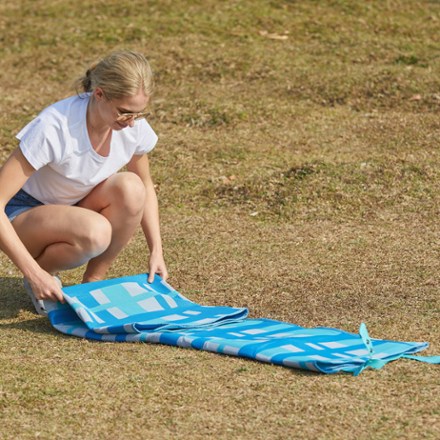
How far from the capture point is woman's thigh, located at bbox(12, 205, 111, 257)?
4328mm

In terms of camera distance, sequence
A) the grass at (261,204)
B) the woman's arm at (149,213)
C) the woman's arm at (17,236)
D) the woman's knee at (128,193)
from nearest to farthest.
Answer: the grass at (261,204), the woman's arm at (17,236), the woman's knee at (128,193), the woman's arm at (149,213)

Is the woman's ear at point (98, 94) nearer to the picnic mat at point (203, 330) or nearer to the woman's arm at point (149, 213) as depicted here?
the woman's arm at point (149, 213)

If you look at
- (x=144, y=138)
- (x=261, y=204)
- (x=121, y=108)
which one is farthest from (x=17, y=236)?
(x=261, y=204)

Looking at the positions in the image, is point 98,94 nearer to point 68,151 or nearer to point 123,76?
point 123,76

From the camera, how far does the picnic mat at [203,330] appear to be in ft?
12.2

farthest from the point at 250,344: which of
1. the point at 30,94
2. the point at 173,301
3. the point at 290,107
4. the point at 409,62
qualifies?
the point at 409,62

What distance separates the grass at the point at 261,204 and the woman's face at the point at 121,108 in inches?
37.2

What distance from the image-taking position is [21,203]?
14.8 ft

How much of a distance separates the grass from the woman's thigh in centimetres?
39

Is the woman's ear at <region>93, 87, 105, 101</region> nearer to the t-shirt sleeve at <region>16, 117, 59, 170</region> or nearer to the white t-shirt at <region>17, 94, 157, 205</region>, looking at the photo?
the white t-shirt at <region>17, 94, 157, 205</region>

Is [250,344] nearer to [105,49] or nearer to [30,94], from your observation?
[30,94]

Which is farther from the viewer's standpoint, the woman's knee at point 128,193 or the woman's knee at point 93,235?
the woman's knee at point 128,193

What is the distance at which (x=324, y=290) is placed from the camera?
4828 millimetres

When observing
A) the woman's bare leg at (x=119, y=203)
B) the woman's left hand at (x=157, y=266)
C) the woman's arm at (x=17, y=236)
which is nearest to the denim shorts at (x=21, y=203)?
the woman's bare leg at (x=119, y=203)
